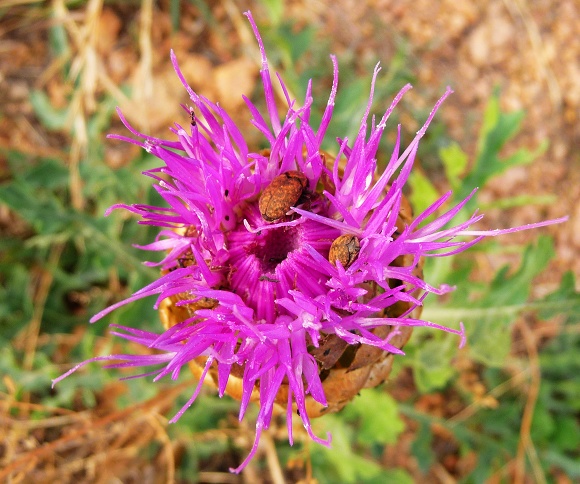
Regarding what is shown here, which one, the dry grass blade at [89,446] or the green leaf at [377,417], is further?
the dry grass blade at [89,446]

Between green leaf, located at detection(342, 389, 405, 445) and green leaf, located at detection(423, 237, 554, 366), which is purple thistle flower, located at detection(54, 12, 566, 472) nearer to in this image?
green leaf, located at detection(423, 237, 554, 366)

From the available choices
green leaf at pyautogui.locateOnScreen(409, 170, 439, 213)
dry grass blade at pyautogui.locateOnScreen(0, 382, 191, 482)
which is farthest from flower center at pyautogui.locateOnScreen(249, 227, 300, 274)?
dry grass blade at pyautogui.locateOnScreen(0, 382, 191, 482)

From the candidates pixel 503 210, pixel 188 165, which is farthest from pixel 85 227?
pixel 503 210

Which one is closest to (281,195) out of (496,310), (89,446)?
(496,310)

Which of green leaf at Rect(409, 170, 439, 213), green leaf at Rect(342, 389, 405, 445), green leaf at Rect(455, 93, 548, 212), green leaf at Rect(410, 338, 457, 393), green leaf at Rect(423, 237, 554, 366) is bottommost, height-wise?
green leaf at Rect(342, 389, 405, 445)

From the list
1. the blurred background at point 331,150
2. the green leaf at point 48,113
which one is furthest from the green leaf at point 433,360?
the green leaf at point 48,113

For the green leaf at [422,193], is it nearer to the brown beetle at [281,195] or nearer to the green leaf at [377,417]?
the green leaf at [377,417]
